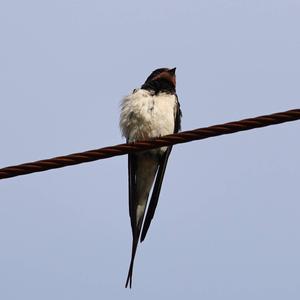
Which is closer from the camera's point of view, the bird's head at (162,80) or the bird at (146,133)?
the bird at (146,133)

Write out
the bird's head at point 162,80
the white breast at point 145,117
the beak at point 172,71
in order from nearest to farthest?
the white breast at point 145,117 < the bird's head at point 162,80 < the beak at point 172,71

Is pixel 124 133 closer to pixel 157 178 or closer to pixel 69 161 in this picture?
pixel 157 178

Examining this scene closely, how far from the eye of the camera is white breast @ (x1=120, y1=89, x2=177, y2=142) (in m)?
5.64

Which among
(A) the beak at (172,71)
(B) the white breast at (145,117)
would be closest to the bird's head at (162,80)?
(A) the beak at (172,71)

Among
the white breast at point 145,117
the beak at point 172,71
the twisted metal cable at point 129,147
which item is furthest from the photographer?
the beak at point 172,71

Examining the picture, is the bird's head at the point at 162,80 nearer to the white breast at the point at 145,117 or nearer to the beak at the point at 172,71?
the beak at the point at 172,71

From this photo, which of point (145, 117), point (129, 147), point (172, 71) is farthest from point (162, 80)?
point (129, 147)

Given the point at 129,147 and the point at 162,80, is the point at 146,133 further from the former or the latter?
the point at 129,147

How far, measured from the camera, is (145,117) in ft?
18.5

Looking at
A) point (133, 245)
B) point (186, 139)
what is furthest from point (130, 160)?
point (186, 139)

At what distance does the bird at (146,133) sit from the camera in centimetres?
565

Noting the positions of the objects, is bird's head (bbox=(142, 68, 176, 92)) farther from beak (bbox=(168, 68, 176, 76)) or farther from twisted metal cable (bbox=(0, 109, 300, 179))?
twisted metal cable (bbox=(0, 109, 300, 179))

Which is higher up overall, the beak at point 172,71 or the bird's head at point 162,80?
the beak at point 172,71

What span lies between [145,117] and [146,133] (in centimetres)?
12
